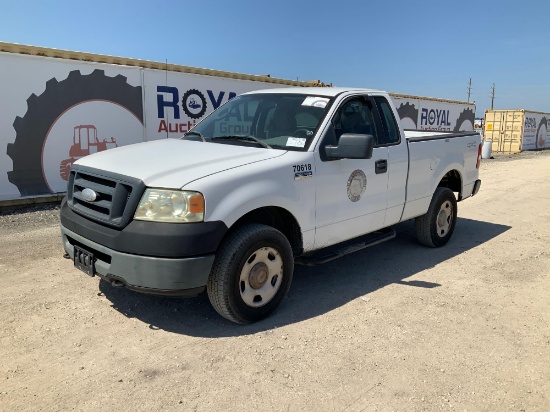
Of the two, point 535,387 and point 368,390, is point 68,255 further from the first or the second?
point 535,387

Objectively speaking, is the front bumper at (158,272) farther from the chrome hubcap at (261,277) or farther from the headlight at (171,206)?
the chrome hubcap at (261,277)

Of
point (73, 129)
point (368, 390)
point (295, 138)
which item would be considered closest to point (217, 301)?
point (368, 390)

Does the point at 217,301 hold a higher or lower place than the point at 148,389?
higher

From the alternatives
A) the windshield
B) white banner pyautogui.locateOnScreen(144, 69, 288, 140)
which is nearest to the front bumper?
the windshield

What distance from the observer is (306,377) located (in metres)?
3.00

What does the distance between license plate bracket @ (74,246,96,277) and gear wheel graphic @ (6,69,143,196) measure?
5.17 meters

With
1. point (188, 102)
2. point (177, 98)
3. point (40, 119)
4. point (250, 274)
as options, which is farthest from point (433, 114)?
point (250, 274)

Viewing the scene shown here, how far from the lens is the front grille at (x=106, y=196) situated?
10.6 feet

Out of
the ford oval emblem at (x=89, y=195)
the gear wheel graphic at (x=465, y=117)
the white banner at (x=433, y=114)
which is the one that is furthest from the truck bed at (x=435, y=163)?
the gear wheel graphic at (x=465, y=117)

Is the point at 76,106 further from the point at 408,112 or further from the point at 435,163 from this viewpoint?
the point at 408,112

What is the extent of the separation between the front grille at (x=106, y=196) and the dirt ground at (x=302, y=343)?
0.91m

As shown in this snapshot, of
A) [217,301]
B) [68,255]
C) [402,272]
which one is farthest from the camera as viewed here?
[402,272]

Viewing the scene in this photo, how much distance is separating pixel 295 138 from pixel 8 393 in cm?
287

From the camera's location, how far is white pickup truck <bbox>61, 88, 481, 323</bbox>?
3209 millimetres
